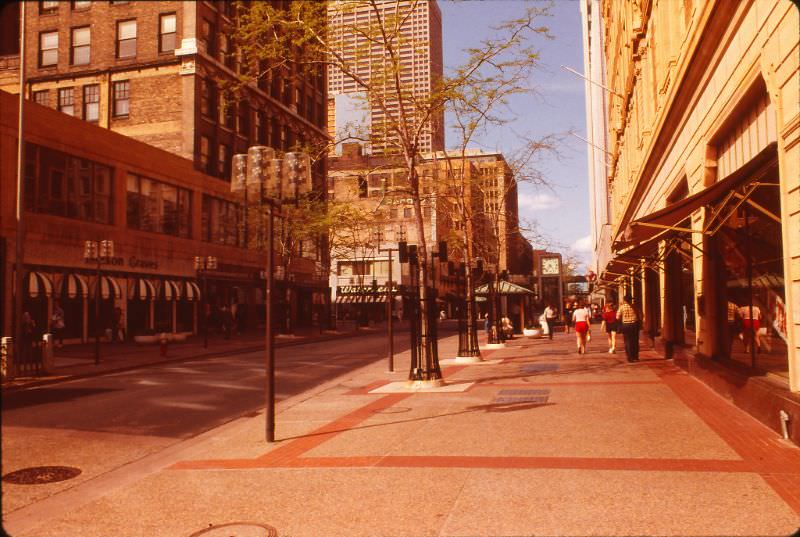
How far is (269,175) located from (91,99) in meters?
2.36

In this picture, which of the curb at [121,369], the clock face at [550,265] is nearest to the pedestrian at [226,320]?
the curb at [121,369]

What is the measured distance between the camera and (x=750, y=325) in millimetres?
11438

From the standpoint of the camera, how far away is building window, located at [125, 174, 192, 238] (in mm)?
34103

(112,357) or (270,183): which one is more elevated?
(270,183)

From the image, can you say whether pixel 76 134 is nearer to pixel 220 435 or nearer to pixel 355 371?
pixel 355 371

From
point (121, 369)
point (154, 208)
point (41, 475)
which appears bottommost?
point (121, 369)

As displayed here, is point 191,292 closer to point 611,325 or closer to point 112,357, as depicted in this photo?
point 112,357

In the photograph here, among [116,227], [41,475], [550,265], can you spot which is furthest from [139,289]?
[550,265]

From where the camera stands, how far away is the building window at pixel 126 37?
11.2ft

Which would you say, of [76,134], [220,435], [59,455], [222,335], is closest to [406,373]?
[220,435]

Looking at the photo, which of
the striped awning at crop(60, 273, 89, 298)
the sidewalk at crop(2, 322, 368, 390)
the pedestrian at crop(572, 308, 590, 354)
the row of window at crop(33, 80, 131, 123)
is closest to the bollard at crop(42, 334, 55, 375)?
the sidewalk at crop(2, 322, 368, 390)

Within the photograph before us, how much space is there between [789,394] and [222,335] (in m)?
34.7

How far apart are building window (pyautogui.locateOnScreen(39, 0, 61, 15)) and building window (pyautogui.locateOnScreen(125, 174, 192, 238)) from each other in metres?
32.2

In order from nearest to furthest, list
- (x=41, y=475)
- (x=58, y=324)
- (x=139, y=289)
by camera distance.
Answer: (x=41, y=475) < (x=58, y=324) < (x=139, y=289)
